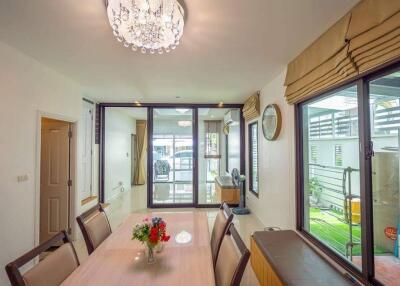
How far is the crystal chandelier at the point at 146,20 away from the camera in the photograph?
4.72 feet

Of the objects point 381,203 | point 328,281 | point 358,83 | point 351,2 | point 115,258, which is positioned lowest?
point 328,281

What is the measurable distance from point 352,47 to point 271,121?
1.89m

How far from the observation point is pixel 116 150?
6.15 metres

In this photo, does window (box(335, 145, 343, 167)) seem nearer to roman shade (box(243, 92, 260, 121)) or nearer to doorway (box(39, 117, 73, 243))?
roman shade (box(243, 92, 260, 121))

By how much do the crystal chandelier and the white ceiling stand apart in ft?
0.53

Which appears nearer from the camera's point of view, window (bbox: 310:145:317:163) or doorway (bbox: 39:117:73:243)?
window (bbox: 310:145:317:163)

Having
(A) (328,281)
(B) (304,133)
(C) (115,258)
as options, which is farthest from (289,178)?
(C) (115,258)

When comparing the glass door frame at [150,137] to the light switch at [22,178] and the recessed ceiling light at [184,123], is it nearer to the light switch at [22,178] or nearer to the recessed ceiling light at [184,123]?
the recessed ceiling light at [184,123]

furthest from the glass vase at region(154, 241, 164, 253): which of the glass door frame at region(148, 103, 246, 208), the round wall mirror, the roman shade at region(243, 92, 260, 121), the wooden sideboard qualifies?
the glass door frame at region(148, 103, 246, 208)

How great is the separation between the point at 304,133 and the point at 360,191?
1130 mm

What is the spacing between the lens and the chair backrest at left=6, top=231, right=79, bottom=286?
1.08m

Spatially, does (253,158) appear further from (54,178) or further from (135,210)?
(54,178)

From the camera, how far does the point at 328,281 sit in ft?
5.42

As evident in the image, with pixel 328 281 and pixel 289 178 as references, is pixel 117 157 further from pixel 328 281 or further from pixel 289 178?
pixel 328 281
